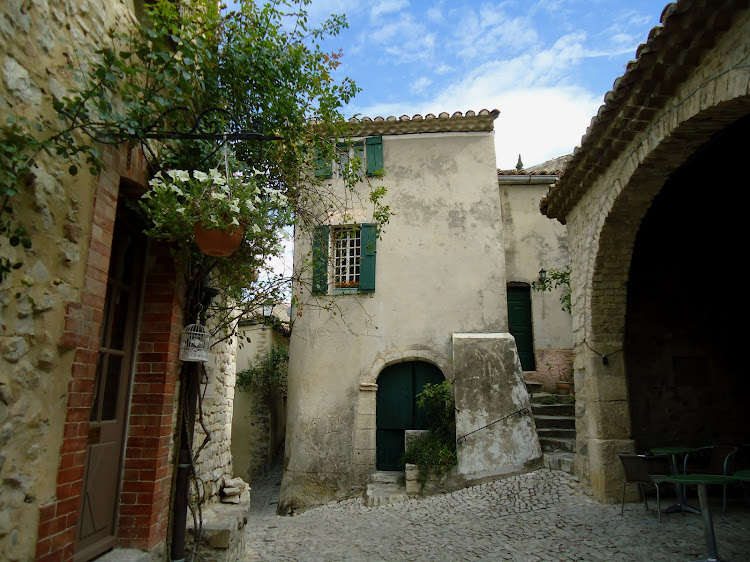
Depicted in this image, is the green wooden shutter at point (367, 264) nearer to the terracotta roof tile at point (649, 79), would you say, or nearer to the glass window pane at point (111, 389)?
the terracotta roof tile at point (649, 79)

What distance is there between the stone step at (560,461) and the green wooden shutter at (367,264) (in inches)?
162

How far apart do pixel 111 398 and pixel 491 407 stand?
6079 mm

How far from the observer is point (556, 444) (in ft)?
25.7

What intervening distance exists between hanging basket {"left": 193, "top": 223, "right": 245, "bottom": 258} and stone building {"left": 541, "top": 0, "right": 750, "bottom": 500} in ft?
11.3

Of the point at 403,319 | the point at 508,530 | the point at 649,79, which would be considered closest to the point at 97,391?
the point at 508,530

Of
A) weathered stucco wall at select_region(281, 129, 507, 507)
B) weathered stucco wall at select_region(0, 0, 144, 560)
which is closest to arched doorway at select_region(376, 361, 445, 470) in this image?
weathered stucco wall at select_region(281, 129, 507, 507)

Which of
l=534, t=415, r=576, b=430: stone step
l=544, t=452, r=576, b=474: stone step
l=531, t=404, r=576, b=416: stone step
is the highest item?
l=531, t=404, r=576, b=416: stone step

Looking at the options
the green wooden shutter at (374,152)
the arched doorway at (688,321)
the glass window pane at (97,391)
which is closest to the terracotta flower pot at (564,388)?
the arched doorway at (688,321)

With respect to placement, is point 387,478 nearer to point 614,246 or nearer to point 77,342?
point 614,246

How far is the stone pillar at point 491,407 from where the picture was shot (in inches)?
298

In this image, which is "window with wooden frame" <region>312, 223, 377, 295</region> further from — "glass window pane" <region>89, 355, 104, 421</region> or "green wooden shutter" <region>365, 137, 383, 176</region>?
"glass window pane" <region>89, 355, 104, 421</region>

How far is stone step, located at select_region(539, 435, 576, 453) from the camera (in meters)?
7.65

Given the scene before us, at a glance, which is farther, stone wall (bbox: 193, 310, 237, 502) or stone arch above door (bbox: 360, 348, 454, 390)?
stone arch above door (bbox: 360, 348, 454, 390)

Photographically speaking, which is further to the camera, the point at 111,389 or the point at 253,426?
the point at 253,426
